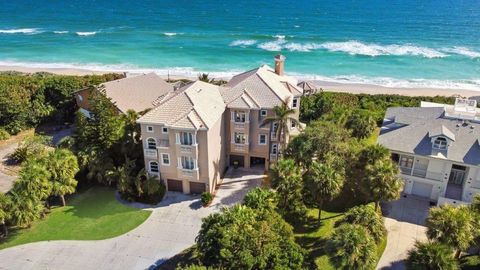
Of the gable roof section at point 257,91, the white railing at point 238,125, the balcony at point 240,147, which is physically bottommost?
the balcony at point 240,147

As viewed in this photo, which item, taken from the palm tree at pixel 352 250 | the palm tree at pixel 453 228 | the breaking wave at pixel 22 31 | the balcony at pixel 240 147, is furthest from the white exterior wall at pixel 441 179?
the breaking wave at pixel 22 31

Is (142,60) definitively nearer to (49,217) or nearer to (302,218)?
(49,217)

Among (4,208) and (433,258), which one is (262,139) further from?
(4,208)

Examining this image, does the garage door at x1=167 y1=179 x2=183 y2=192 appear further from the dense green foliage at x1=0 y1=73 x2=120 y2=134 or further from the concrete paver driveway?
the dense green foliage at x1=0 y1=73 x2=120 y2=134

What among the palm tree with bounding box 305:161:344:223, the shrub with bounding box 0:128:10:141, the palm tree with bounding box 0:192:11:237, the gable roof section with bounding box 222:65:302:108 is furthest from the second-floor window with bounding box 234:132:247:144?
the shrub with bounding box 0:128:10:141

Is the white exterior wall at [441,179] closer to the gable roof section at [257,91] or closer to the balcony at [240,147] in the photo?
the gable roof section at [257,91]

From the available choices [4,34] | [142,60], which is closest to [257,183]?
[142,60]
